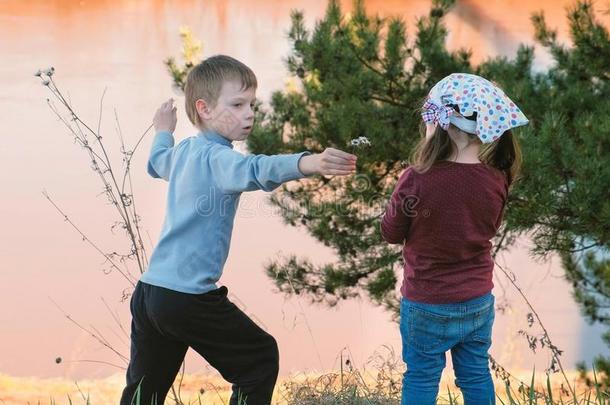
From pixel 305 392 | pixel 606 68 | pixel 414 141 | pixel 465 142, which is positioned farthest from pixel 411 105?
pixel 465 142

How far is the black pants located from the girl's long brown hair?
437mm

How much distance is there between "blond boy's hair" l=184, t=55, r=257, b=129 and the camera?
190 cm

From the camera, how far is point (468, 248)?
6.13ft

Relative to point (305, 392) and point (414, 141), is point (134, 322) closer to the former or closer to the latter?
point (305, 392)

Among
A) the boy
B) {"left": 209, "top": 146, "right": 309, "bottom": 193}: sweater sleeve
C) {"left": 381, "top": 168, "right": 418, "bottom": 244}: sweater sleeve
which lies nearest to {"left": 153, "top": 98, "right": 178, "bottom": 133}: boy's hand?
the boy

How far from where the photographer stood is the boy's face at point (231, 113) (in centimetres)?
189

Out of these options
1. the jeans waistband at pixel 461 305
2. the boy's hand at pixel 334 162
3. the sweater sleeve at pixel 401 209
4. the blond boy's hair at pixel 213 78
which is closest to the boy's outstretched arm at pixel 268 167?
the boy's hand at pixel 334 162

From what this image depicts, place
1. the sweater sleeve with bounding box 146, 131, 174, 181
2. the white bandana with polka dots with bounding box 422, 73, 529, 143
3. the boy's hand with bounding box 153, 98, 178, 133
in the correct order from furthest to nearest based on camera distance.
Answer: the boy's hand with bounding box 153, 98, 178, 133 < the sweater sleeve with bounding box 146, 131, 174, 181 < the white bandana with polka dots with bounding box 422, 73, 529, 143

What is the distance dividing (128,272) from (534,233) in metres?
1.83

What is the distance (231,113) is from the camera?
1.89 metres

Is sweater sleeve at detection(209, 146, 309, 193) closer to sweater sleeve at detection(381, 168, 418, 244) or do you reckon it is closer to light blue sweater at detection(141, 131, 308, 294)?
light blue sweater at detection(141, 131, 308, 294)

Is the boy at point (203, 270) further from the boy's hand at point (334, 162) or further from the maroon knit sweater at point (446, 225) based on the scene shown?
the maroon knit sweater at point (446, 225)

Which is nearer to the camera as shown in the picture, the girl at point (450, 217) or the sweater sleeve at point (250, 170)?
the sweater sleeve at point (250, 170)

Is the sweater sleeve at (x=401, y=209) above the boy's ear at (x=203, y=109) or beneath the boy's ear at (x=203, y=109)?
beneath
